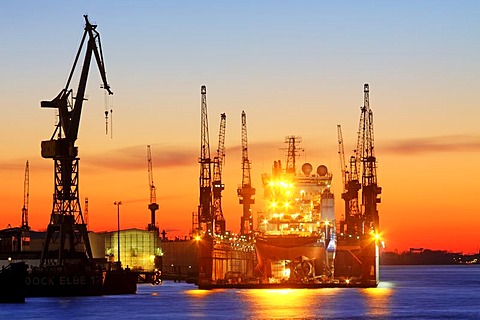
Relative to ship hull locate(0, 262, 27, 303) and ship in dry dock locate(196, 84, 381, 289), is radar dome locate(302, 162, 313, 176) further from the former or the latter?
ship hull locate(0, 262, 27, 303)

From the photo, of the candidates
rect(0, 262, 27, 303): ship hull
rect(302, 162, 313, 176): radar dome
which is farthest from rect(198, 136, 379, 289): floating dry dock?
rect(0, 262, 27, 303): ship hull

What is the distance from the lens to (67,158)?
5281 inches

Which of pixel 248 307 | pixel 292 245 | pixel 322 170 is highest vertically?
pixel 322 170

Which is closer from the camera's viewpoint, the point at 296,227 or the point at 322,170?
the point at 296,227

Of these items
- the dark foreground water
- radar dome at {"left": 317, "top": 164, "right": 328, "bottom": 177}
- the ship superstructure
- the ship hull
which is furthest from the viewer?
radar dome at {"left": 317, "top": 164, "right": 328, "bottom": 177}

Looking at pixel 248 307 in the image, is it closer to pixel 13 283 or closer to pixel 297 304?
pixel 297 304

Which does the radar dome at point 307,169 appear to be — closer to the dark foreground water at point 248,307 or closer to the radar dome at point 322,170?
the radar dome at point 322,170

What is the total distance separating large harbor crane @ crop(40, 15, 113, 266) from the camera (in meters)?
133

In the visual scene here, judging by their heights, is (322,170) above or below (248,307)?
above

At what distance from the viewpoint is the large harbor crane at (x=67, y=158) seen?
133 meters

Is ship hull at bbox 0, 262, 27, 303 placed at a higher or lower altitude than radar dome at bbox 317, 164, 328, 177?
lower

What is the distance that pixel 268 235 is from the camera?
513ft

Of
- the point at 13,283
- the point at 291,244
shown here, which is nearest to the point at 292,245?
the point at 291,244

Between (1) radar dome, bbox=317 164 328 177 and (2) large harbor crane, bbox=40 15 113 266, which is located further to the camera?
(1) radar dome, bbox=317 164 328 177
